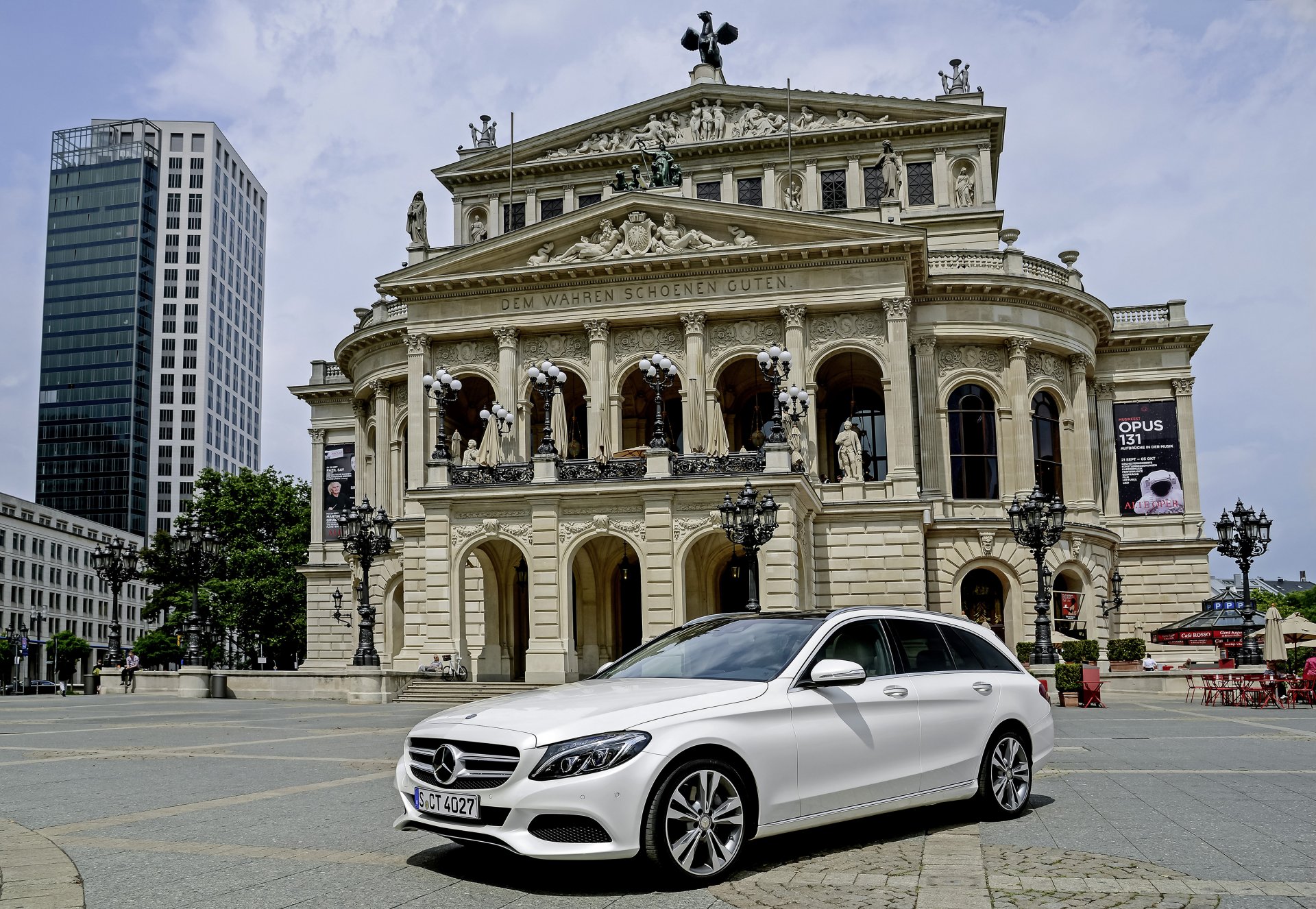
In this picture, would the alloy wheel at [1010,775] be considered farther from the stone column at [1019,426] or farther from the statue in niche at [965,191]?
the statue in niche at [965,191]

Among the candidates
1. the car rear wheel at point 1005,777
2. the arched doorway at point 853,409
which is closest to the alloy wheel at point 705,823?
the car rear wheel at point 1005,777

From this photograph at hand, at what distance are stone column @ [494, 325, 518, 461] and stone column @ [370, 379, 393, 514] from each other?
837 cm

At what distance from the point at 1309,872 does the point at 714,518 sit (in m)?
26.2

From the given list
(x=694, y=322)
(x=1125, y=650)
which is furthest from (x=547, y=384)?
(x=1125, y=650)

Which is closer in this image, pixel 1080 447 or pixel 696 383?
pixel 696 383

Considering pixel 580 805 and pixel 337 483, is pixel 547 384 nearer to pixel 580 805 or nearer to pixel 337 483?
pixel 337 483

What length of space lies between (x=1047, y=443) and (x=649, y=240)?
55.9 feet

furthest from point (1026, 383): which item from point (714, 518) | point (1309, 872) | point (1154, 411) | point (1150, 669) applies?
point (1309, 872)

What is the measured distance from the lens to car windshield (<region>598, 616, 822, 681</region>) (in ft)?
25.7

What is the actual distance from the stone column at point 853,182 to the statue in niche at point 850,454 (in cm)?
1370

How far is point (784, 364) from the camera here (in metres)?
34.5

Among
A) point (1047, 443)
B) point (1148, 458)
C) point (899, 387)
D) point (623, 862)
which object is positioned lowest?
point (623, 862)

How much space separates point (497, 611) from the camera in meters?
38.7

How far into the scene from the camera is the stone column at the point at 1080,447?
45.2 m
